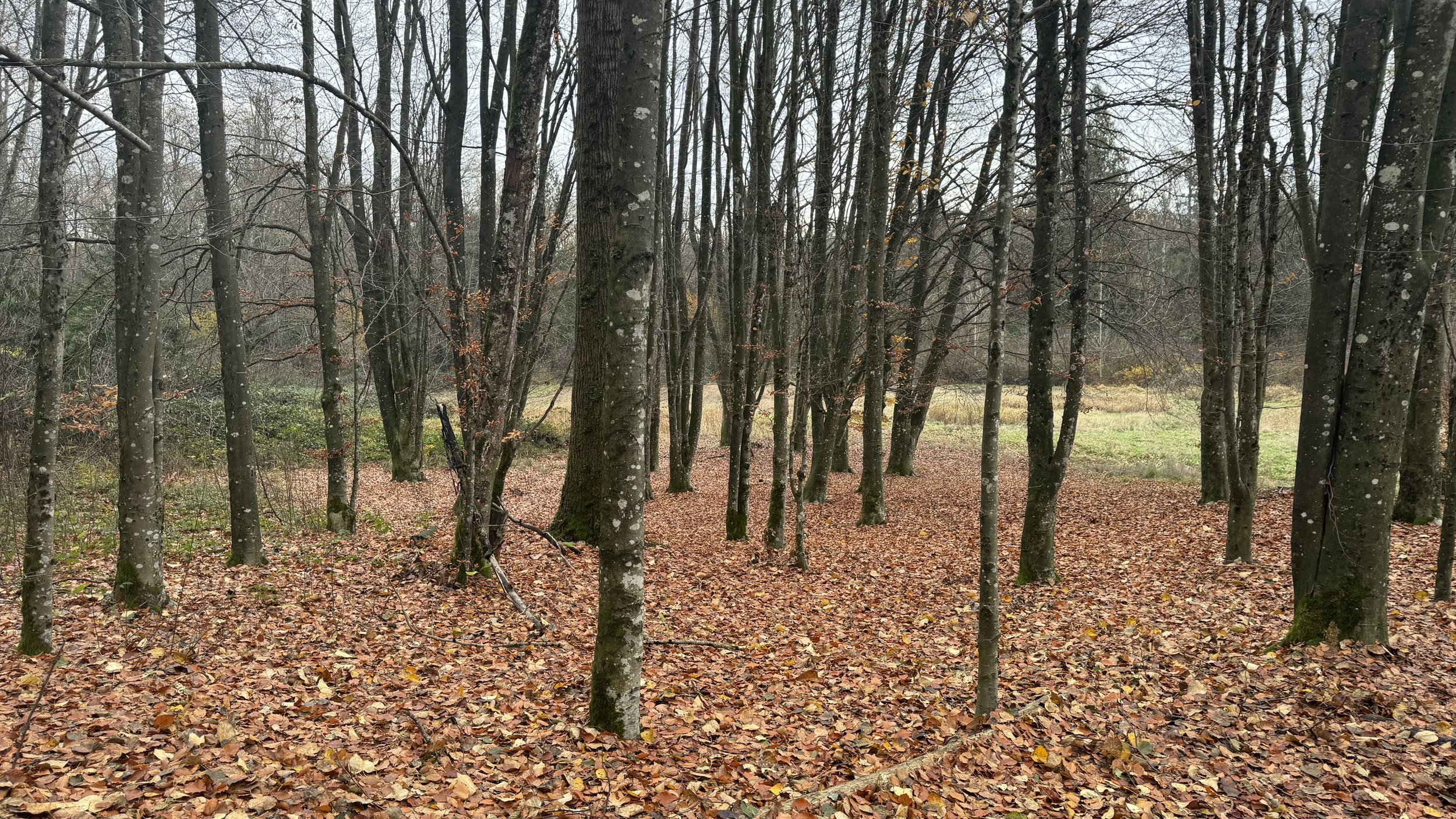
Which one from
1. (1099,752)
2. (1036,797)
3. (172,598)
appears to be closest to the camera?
(1036,797)

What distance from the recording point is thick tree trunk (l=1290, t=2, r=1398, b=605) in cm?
541

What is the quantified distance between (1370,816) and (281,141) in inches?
428

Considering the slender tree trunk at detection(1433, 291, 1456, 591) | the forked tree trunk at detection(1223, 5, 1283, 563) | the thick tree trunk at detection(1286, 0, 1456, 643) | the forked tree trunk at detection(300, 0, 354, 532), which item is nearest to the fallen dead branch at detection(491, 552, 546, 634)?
the forked tree trunk at detection(300, 0, 354, 532)

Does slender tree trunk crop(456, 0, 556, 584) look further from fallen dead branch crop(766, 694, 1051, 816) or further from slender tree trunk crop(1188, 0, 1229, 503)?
slender tree trunk crop(1188, 0, 1229, 503)

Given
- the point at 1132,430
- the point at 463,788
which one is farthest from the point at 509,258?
the point at 1132,430

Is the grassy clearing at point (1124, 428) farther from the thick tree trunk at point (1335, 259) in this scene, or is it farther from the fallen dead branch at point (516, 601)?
the fallen dead branch at point (516, 601)

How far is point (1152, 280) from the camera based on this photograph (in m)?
14.9

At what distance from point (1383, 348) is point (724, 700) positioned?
211 inches

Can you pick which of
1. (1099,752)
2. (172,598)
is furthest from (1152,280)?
(172,598)

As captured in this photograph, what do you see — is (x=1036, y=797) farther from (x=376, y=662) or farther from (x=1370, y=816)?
(x=376, y=662)

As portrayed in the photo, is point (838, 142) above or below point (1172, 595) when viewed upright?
above

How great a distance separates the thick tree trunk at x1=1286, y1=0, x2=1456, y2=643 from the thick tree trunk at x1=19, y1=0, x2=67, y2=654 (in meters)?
8.89

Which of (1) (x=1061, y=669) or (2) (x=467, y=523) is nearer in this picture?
(1) (x=1061, y=669)

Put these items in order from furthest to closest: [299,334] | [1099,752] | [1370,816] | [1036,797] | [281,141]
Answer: [299,334] < [281,141] < [1099,752] < [1036,797] < [1370,816]
